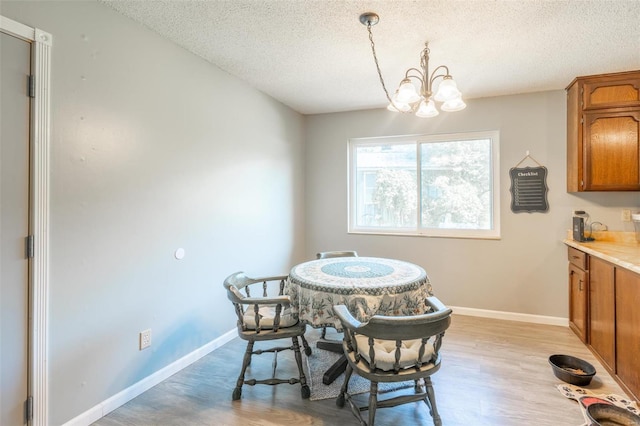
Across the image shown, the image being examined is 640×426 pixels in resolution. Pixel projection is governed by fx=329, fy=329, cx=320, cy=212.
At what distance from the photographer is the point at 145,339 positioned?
89.2 inches

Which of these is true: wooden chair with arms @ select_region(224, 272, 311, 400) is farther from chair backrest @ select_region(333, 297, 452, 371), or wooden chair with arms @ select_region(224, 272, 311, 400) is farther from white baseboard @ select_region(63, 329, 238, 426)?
white baseboard @ select_region(63, 329, 238, 426)

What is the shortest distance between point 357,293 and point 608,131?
2.93 metres

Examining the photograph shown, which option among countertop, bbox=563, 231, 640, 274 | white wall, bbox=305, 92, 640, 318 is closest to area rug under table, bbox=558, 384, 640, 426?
countertop, bbox=563, 231, 640, 274

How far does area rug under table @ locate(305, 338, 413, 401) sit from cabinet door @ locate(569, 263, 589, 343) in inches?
73.2

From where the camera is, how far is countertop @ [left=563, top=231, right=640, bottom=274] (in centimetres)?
221

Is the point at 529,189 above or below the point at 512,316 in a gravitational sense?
above

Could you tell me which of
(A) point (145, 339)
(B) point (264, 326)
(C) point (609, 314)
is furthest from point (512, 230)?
(A) point (145, 339)

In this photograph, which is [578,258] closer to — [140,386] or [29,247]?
[140,386]

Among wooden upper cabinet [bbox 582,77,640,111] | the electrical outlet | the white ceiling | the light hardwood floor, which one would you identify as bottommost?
the light hardwood floor

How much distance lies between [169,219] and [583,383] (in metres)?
3.13

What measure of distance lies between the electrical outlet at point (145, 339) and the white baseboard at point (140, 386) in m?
0.22

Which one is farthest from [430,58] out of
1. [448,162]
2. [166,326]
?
[166,326]

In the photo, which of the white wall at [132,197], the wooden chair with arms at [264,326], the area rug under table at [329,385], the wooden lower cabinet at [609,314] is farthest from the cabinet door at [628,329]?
the white wall at [132,197]

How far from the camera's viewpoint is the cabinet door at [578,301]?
115 inches
